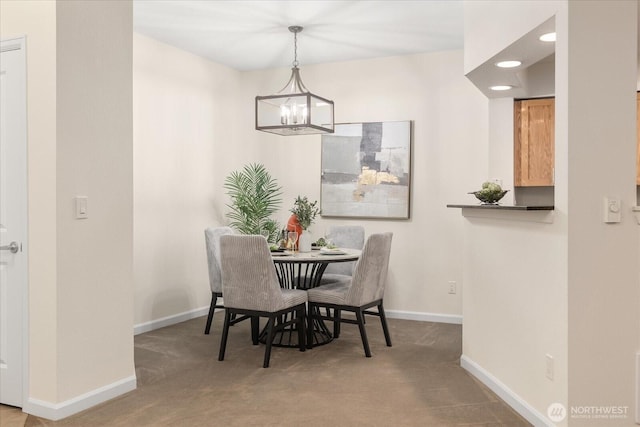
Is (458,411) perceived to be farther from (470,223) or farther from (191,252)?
(191,252)

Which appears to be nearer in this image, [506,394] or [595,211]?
[595,211]

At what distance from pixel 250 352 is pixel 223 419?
1366 mm

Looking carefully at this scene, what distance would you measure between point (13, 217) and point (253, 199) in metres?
3.02

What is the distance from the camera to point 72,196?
3.06 metres

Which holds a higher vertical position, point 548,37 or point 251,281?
point 548,37

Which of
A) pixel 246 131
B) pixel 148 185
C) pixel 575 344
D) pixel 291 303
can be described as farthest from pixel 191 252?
pixel 575 344

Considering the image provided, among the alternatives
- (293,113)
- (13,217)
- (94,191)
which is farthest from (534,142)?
(13,217)

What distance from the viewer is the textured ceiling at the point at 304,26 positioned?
4.41m

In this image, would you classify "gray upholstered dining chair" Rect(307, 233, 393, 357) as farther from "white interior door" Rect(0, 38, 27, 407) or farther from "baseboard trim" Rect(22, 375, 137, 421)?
"white interior door" Rect(0, 38, 27, 407)

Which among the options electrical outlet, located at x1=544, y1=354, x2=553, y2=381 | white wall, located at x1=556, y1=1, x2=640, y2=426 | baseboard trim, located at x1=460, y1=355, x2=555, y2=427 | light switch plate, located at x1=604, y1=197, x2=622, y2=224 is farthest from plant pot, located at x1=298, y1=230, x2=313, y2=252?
light switch plate, located at x1=604, y1=197, x2=622, y2=224

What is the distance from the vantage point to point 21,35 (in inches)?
120

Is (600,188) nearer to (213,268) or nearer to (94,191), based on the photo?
(94,191)

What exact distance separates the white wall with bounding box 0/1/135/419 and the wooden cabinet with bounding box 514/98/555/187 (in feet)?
10.8

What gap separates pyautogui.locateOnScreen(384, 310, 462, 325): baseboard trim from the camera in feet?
18.2
